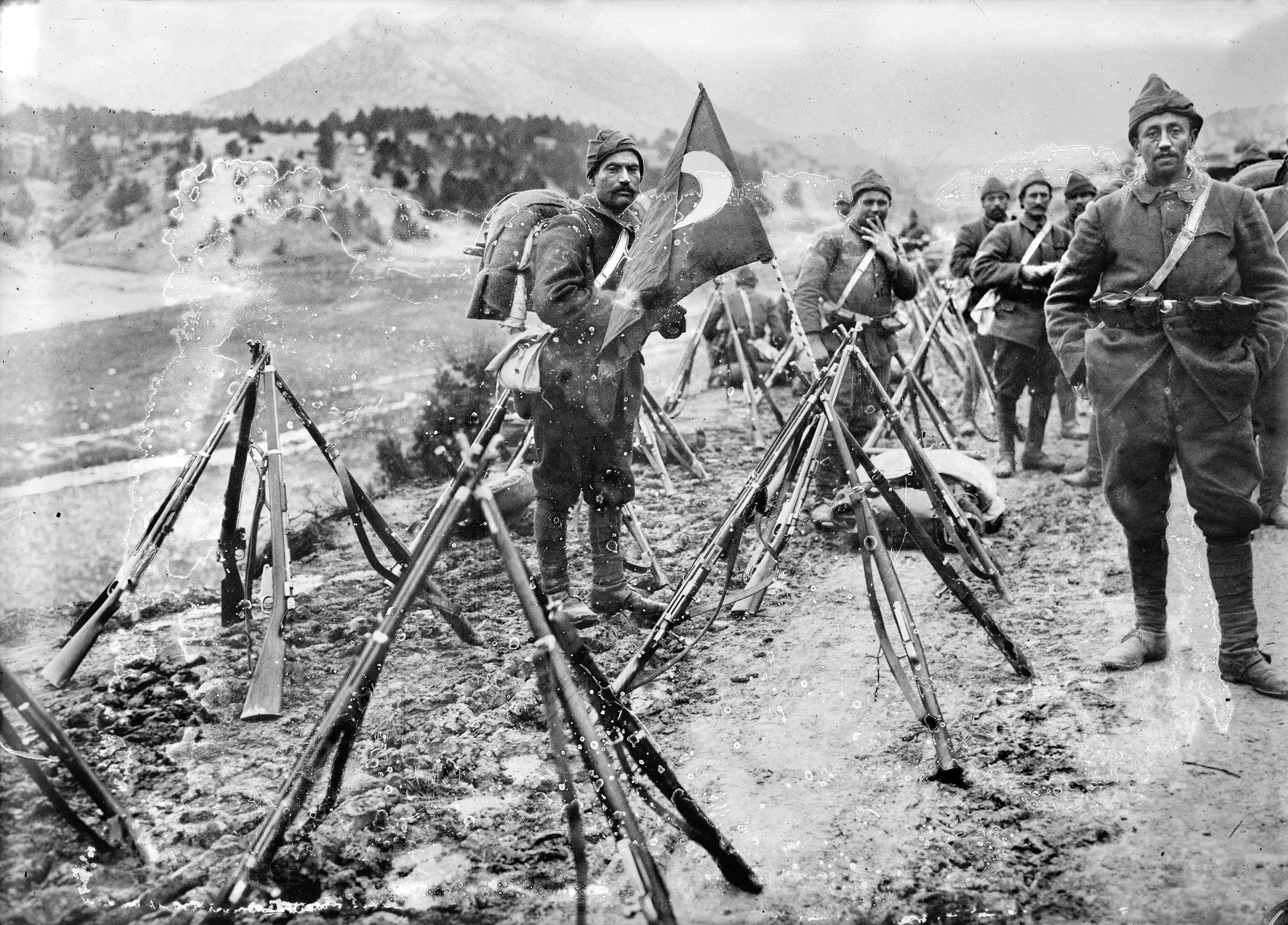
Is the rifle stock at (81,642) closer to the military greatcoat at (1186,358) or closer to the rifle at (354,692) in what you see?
the rifle at (354,692)

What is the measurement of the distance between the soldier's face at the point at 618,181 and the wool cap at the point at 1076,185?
485 centimetres

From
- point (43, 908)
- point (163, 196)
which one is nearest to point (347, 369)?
point (163, 196)

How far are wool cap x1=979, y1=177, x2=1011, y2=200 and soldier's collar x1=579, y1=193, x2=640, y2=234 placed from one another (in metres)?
4.52

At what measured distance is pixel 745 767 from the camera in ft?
11.0

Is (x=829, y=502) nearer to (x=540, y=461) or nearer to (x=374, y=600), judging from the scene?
(x=540, y=461)

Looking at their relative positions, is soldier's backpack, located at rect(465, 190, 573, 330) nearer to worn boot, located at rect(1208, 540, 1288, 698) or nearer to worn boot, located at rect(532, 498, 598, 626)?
worn boot, located at rect(532, 498, 598, 626)

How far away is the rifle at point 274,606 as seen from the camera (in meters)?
3.48

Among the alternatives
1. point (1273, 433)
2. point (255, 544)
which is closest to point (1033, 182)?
point (1273, 433)

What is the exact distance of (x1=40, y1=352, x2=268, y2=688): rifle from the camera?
313 cm

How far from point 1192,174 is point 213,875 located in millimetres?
4469

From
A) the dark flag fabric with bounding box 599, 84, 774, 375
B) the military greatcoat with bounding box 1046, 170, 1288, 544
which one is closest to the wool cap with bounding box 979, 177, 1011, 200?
the military greatcoat with bounding box 1046, 170, 1288, 544

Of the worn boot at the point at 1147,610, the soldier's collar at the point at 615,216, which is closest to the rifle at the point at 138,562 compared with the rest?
the soldier's collar at the point at 615,216

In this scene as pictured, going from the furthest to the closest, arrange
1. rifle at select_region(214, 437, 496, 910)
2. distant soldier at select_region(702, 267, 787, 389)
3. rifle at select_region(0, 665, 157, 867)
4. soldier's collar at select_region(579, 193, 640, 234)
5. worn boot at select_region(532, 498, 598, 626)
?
distant soldier at select_region(702, 267, 787, 389) → worn boot at select_region(532, 498, 598, 626) → soldier's collar at select_region(579, 193, 640, 234) → rifle at select_region(0, 665, 157, 867) → rifle at select_region(214, 437, 496, 910)

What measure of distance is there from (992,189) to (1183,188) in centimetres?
431
